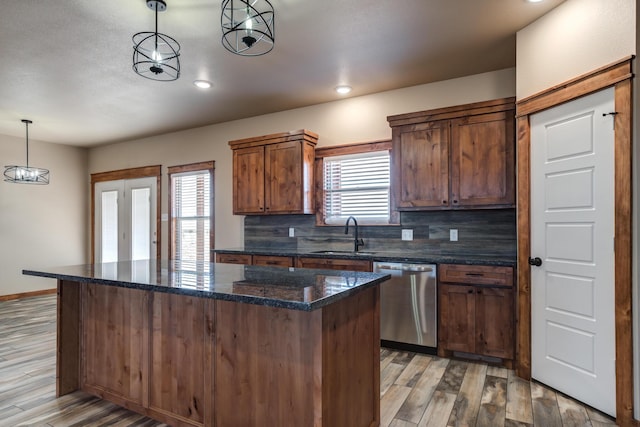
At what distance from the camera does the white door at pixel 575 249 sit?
2270mm

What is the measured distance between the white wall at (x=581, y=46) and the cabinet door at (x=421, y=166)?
Answer: 0.79 meters

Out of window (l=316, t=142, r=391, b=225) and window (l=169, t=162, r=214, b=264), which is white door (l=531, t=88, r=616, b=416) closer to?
window (l=316, t=142, r=391, b=225)

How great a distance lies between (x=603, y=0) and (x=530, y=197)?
1.30 meters

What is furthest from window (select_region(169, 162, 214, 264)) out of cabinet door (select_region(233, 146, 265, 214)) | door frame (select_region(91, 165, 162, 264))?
cabinet door (select_region(233, 146, 265, 214))

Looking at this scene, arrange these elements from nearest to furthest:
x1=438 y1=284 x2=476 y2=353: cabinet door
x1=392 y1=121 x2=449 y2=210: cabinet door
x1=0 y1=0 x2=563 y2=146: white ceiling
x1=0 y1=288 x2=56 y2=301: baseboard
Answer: x1=0 y1=0 x2=563 y2=146: white ceiling
x1=438 y1=284 x2=476 y2=353: cabinet door
x1=392 y1=121 x2=449 y2=210: cabinet door
x1=0 y1=288 x2=56 y2=301: baseboard

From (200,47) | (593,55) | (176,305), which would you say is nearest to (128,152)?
(200,47)

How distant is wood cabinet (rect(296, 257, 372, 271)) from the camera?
3547 millimetres

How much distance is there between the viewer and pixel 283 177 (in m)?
4.38

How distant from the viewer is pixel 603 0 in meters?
2.26

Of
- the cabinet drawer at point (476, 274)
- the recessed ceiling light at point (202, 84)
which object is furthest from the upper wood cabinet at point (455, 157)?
the recessed ceiling light at point (202, 84)

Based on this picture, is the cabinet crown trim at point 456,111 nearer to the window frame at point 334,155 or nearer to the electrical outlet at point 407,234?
the window frame at point 334,155

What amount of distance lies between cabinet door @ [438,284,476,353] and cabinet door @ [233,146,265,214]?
2.37m

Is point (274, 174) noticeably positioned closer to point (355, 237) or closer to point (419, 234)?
point (355, 237)

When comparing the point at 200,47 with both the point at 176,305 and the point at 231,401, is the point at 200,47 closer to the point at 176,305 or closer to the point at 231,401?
the point at 176,305
